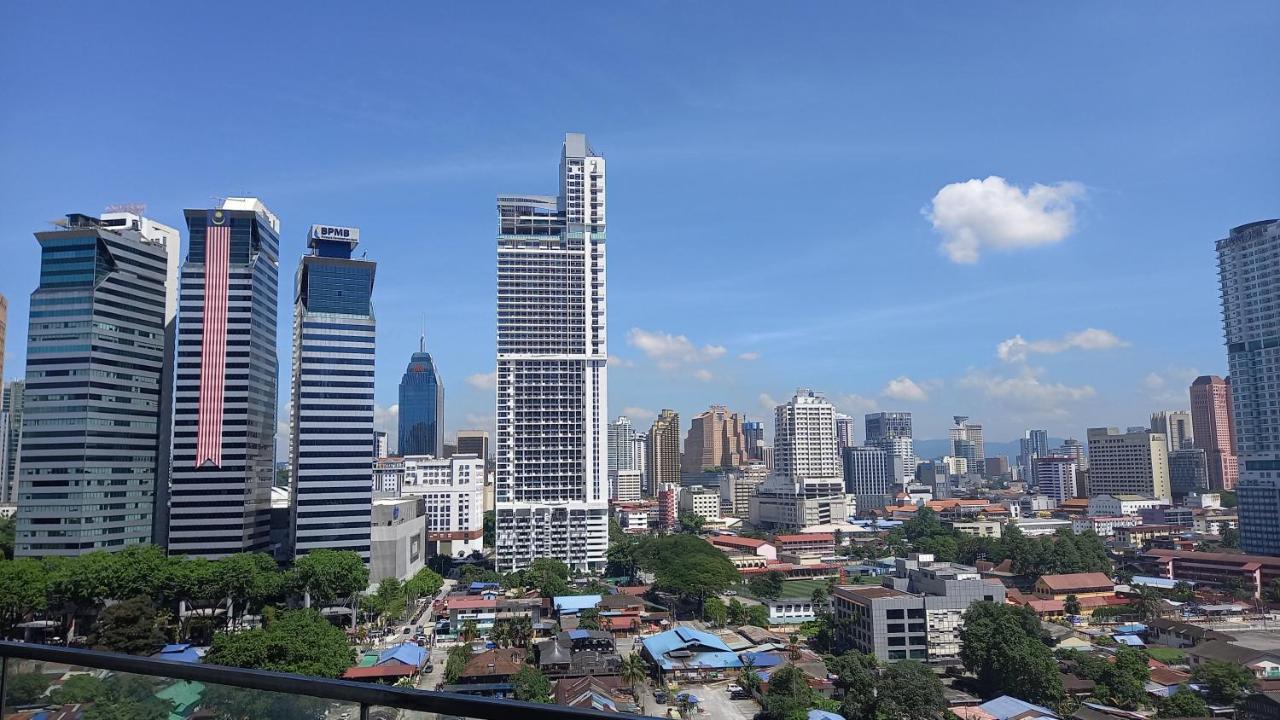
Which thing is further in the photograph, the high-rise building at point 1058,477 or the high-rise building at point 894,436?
the high-rise building at point 894,436

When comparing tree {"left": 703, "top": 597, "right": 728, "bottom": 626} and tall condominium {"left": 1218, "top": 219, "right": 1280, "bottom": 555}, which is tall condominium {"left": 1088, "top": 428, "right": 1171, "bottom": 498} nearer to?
tall condominium {"left": 1218, "top": 219, "right": 1280, "bottom": 555}

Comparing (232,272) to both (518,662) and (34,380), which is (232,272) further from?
(518,662)

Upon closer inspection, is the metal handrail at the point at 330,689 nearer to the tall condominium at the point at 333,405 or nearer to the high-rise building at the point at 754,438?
the tall condominium at the point at 333,405

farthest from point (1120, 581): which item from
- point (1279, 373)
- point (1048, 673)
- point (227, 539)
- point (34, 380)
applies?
point (34, 380)

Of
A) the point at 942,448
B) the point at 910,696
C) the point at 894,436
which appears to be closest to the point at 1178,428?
the point at 894,436

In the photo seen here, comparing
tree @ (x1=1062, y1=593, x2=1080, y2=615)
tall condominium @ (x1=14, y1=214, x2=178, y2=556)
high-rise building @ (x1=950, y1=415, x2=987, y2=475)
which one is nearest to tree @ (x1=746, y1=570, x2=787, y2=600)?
tree @ (x1=1062, y1=593, x2=1080, y2=615)


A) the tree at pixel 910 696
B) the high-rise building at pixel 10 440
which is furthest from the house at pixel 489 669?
the high-rise building at pixel 10 440
